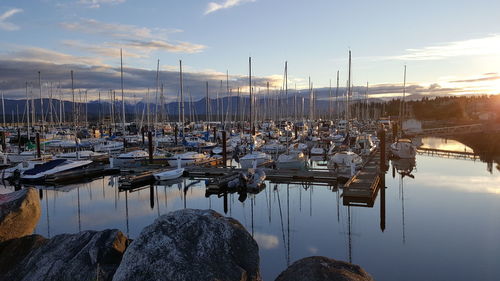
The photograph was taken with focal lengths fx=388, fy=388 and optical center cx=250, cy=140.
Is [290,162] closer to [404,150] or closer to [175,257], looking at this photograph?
[404,150]

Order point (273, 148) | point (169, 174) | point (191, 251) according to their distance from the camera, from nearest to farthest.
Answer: point (191, 251) → point (169, 174) → point (273, 148)

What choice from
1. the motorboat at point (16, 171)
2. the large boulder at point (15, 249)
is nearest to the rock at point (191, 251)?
the large boulder at point (15, 249)

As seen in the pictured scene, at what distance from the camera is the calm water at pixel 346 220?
47.6 ft

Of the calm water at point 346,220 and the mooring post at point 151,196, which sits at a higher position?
the mooring post at point 151,196

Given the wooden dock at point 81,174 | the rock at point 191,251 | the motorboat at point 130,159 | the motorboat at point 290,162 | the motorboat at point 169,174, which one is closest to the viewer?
the rock at point 191,251

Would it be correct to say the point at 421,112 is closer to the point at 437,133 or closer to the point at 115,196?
the point at 437,133

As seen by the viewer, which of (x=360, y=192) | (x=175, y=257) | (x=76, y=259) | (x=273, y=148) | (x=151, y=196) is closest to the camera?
(x=175, y=257)

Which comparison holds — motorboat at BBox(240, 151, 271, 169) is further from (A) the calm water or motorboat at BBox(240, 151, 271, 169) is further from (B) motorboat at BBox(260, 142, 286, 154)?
(B) motorboat at BBox(260, 142, 286, 154)

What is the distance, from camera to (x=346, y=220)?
20297mm

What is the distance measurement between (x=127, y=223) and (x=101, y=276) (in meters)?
12.6

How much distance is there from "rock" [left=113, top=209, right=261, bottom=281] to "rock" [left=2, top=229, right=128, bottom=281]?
6.02ft

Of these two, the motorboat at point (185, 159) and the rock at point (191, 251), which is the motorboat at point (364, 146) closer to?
the motorboat at point (185, 159)

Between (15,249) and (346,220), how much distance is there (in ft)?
48.9

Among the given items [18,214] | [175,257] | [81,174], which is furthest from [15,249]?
[81,174]
